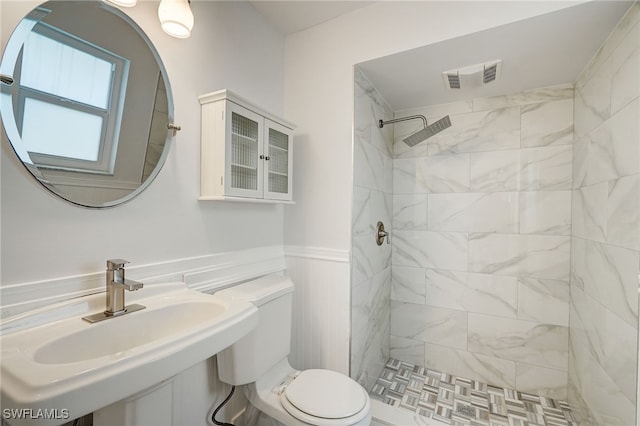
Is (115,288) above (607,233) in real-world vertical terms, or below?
below

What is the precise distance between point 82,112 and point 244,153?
0.63m

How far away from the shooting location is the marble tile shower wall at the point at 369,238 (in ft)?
5.67

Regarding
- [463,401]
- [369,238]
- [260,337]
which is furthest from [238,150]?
[463,401]

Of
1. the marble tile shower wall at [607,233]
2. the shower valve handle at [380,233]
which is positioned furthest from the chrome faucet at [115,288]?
the marble tile shower wall at [607,233]

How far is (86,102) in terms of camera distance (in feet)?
3.30

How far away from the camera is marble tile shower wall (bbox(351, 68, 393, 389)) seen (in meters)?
1.73

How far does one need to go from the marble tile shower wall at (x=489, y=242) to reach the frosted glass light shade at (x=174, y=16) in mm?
1678

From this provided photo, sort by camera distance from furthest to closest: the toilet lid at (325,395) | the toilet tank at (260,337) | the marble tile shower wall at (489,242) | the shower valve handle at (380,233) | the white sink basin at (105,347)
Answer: the shower valve handle at (380,233) → the marble tile shower wall at (489,242) → the toilet tank at (260,337) → the toilet lid at (325,395) → the white sink basin at (105,347)

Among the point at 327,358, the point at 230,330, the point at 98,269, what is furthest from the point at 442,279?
the point at 98,269

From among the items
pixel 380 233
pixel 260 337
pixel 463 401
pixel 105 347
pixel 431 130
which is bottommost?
pixel 463 401

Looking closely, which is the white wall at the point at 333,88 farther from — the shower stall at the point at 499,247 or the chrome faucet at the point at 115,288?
the chrome faucet at the point at 115,288

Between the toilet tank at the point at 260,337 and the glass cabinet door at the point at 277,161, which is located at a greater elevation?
the glass cabinet door at the point at 277,161

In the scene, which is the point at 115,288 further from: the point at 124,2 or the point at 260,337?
the point at 124,2

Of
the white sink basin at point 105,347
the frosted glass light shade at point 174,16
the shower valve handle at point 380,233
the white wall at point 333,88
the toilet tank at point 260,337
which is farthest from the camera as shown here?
the shower valve handle at point 380,233
